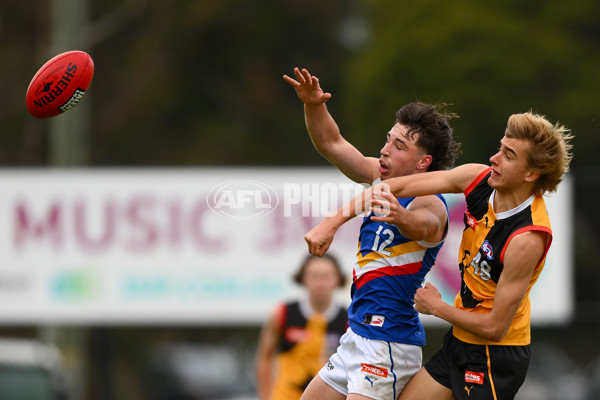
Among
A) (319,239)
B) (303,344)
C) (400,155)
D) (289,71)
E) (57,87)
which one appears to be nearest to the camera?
(319,239)

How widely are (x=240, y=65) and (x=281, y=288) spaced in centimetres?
1379

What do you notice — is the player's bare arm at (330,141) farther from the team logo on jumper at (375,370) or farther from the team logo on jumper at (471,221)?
the team logo on jumper at (375,370)

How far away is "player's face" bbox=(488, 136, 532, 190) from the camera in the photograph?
5.20 meters

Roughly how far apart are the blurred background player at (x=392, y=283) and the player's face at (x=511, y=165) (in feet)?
1.28

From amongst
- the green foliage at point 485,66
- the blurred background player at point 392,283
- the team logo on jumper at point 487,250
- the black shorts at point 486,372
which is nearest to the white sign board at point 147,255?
the blurred background player at point 392,283

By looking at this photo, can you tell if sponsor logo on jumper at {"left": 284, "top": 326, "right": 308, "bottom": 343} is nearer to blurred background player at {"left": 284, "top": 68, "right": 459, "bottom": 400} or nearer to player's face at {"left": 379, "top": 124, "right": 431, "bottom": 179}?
blurred background player at {"left": 284, "top": 68, "right": 459, "bottom": 400}

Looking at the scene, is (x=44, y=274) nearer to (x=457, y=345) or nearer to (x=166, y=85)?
(x=457, y=345)

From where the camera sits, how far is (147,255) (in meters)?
12.6

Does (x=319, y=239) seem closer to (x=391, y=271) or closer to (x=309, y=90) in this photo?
(x=391, y=271)

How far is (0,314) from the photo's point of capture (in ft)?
41.1

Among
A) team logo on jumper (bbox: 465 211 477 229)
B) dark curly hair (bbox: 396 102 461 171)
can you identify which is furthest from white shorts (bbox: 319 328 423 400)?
dark curly hair (bbox: 396 102 461 171)

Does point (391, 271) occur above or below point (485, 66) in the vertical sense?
below

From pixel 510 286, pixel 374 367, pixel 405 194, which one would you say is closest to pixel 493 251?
pixel 510 286

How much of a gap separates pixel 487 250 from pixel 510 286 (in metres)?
0.23
